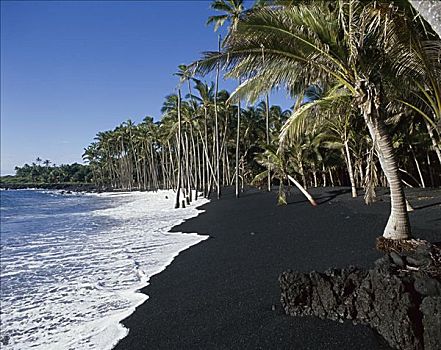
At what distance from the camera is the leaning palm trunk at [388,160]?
7.34 meters

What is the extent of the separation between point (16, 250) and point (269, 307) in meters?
12.5

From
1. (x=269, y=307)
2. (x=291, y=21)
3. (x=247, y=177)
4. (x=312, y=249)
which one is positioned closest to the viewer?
(x=269, y=307)

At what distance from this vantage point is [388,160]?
7.64 metres

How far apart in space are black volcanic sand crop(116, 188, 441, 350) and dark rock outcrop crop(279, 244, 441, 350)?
0.16 meters

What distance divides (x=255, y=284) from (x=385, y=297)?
2838mm

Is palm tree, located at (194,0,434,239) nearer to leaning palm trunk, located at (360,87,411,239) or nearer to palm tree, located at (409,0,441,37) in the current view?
leaning palm trunk, located at (360,87,411,239)

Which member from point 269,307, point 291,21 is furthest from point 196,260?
point 291,21

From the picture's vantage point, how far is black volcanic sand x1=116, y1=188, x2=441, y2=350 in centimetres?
445

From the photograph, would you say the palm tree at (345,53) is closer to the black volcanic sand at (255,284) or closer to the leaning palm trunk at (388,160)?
the leaning palm trunk at (388,160)

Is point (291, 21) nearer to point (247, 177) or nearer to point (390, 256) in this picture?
point (390, 256)

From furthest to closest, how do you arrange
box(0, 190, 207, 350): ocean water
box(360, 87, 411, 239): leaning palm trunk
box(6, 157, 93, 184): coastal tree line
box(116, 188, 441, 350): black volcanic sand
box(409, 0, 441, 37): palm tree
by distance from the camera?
box(6, 157, 93, 184): coastal tree line
box(360, 87, 411, 239): leaning palm trunk
box(0, 190, 207, 350): ocean water
box(116, 188, 441, 350): black volcanic sand
box(409, 0, 441, 37): palm tree

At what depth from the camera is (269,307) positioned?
209 inches

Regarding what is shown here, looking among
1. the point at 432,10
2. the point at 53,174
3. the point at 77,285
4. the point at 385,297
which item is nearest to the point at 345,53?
the point at 385,297

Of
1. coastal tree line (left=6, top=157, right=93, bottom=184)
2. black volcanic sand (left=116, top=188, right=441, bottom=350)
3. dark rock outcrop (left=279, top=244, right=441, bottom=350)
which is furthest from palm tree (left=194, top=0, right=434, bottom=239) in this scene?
coastal tree line (left=6, top=157, right=93, bottom=184)
